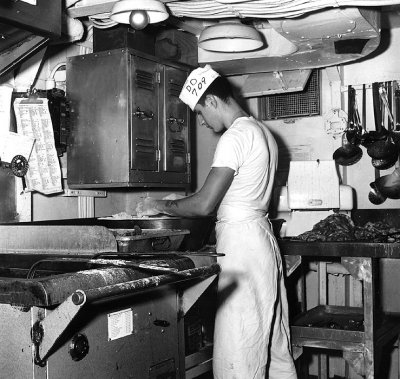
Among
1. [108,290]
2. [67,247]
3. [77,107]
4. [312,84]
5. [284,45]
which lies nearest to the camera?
[108,290]

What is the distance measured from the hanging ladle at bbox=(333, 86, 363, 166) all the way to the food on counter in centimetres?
96

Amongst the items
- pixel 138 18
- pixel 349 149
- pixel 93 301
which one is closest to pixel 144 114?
pixel 138 18

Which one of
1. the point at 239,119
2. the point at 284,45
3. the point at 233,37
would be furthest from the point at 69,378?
the point at 284,45

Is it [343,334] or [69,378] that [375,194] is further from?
[69,378]

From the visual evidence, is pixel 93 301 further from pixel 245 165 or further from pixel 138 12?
pixel 138 12

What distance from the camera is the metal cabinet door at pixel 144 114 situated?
4453 mm

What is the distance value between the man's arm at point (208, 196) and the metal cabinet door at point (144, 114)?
2.88 ft

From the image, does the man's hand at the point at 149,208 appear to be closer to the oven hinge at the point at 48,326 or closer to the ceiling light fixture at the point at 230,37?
the ceiling light fixture at the point at 230,37

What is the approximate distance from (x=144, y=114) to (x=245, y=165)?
1.20 meters

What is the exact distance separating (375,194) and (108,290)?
4057 millimetres

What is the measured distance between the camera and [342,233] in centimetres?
449

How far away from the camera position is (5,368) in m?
2.19

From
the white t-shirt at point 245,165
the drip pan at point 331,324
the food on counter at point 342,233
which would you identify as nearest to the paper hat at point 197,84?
the white t-shirt at point 245,165

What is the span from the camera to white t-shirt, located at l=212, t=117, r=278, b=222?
11.7 ft
